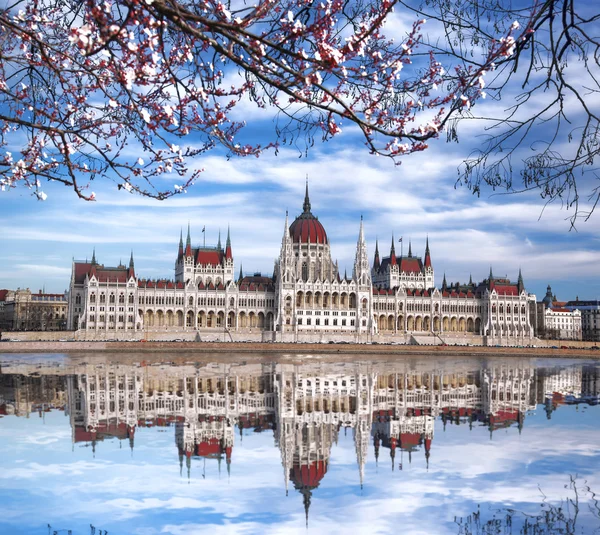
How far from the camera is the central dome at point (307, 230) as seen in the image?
13012 centimetres

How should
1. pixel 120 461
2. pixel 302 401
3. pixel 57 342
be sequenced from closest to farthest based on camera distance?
pixel 120 461 < pixel 302 401 < pixel 57 342

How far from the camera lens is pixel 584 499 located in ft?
45.5

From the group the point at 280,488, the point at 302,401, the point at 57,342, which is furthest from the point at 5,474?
the point at 57,342

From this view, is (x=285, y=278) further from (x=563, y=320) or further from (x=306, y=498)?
(x=306, y=498)

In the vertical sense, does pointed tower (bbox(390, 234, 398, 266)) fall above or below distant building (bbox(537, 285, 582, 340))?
above

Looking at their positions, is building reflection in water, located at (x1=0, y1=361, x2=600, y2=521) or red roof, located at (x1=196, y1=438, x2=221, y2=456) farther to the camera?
building reflection in water, located at (x1=0, y1=361, x2=600, y2=521)

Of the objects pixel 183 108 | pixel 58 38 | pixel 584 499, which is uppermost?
pixel 58 38

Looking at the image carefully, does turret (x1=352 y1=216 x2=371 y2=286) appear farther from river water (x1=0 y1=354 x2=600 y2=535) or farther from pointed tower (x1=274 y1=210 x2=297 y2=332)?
river water (x1=0 y1=354 x2=600 y2=535)

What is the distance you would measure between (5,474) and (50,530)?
4314mm

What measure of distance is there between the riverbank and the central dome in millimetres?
39413

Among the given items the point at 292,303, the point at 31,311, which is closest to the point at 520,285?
the point at 292,303

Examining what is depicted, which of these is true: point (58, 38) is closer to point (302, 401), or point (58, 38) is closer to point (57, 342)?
point (302, 401)

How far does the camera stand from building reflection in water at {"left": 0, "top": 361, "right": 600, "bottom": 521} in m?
18.8

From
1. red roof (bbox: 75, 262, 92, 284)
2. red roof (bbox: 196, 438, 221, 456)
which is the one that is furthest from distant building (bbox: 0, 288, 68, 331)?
red roof (bbox: 196, 438, 221, 456)
